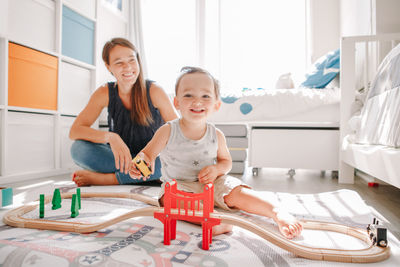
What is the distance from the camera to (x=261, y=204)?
0.83 metres

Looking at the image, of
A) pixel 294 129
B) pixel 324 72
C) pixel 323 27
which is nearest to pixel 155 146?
pixel 294 129

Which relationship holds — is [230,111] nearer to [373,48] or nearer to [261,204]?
[373,48]

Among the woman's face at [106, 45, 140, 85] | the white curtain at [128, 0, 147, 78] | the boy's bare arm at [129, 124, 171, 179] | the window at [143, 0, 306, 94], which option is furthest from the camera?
the window at [143, 0, 306, 94]

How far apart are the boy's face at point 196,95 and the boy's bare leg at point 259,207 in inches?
10.5

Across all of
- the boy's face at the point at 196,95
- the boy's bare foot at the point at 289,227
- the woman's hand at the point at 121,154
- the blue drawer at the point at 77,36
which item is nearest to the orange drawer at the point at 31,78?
the blue drawer at the point at 77,36

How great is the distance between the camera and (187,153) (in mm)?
917

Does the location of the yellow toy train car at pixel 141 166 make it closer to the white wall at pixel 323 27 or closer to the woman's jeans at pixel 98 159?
the woman's jeans at pixel 98 159

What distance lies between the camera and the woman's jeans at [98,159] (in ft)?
4.59

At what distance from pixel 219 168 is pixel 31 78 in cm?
140

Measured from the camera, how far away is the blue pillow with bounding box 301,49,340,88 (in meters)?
1.92

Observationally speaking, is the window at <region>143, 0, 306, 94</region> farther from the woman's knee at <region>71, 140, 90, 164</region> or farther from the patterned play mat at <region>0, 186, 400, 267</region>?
the patterned play mat at <region>0, 186, 400, 267</region>

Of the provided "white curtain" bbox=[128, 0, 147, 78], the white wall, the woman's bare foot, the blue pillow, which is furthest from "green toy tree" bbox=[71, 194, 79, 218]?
the white wall

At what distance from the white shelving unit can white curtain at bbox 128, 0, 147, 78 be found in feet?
1.82

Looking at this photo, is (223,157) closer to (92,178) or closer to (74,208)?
(74,208)
